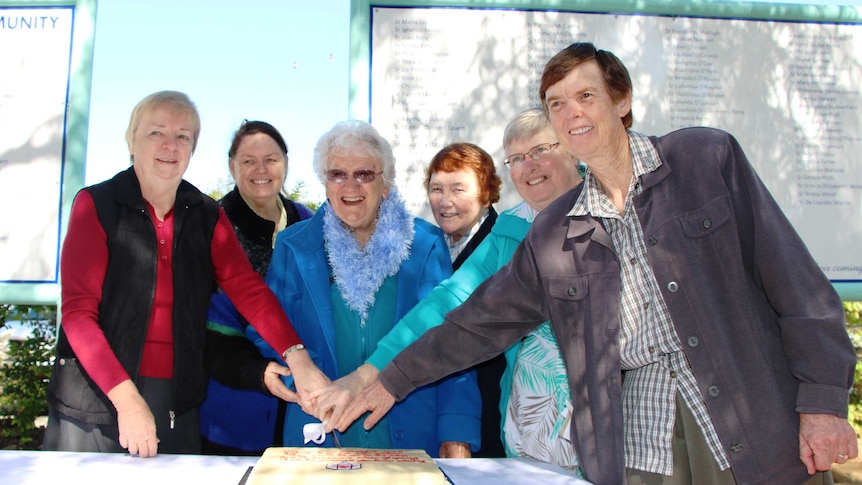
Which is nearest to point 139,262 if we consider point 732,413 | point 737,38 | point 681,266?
point 681,266

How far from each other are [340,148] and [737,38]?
309 centimetres

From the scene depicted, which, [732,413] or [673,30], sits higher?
[673,30]

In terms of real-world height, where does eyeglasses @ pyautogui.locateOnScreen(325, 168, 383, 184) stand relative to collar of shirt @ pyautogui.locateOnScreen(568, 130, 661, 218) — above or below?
above

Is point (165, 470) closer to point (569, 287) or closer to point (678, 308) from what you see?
point (569, 287)

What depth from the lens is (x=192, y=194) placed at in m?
2.71

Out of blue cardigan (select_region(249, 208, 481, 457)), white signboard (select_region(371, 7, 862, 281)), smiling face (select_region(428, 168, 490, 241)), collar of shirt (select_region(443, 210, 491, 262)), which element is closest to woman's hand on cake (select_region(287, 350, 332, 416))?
blue cardigan (select_region(249, 208, 481, 457))

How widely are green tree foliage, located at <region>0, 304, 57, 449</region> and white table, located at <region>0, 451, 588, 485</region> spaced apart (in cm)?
364

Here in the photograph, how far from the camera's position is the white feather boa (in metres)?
2.70

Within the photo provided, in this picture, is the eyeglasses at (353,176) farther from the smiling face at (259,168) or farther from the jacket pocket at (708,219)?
the jacket pocket at (708,219)

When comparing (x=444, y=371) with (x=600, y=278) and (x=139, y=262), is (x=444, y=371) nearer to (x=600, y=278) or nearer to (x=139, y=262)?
(x=600, y=278)

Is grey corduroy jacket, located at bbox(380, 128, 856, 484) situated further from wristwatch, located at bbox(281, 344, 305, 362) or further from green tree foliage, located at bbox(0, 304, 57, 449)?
green tree foliage, located at bbox(0, 304, 57, 449)

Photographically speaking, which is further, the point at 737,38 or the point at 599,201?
the point at 737,38

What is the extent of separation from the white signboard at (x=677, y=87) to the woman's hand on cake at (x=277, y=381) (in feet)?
6.12

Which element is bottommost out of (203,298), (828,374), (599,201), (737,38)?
(828,374)
